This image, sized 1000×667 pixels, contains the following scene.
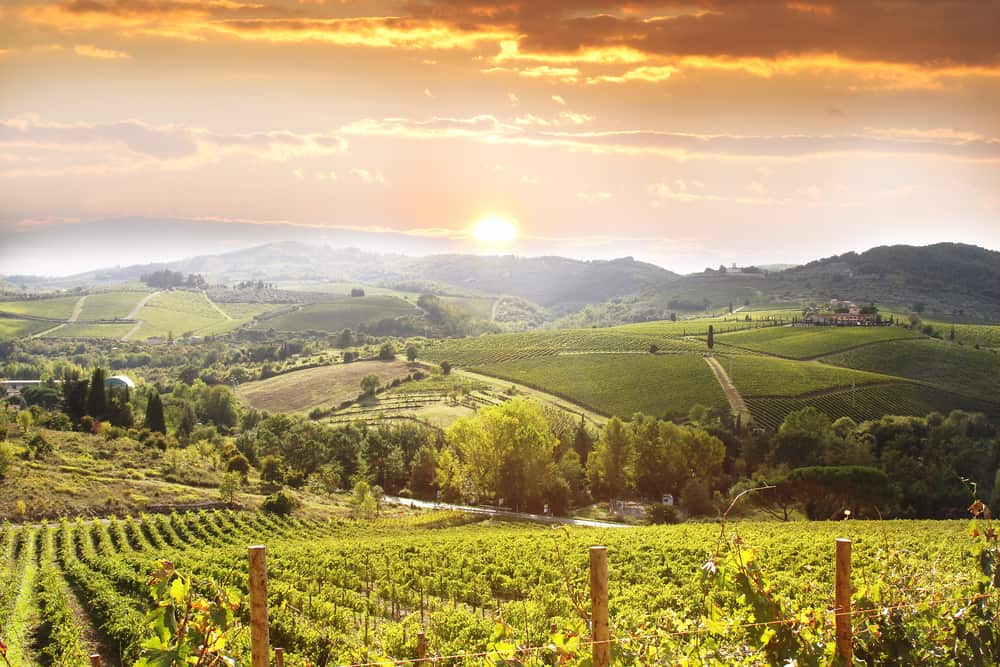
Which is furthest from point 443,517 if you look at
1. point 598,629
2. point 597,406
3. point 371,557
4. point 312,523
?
point 598,629

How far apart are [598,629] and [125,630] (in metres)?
12.7

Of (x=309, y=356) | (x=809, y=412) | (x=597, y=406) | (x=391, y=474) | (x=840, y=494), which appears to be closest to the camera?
(x=840, y=494)

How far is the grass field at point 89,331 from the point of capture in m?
147

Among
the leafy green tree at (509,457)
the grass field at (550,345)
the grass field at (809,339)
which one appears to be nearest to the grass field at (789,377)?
the grass field at (809,339)

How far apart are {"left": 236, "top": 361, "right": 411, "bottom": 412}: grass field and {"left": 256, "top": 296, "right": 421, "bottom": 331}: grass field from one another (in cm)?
6260

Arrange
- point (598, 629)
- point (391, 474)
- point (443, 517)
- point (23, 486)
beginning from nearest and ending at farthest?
point (598, 629) < point (23, 486) < point (443, 517) < point (391, 474)

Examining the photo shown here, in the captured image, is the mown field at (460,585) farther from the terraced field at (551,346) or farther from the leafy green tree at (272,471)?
the terraced field at (551,346)

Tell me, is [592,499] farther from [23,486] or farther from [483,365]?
[483,365]

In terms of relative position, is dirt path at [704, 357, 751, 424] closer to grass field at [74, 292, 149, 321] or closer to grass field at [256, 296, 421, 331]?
grass field at [256, 296, 421, 331]

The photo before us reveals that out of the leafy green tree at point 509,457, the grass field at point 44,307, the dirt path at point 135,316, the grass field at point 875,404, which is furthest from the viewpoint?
the grass field at point 44,307

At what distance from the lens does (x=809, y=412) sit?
2340 inches

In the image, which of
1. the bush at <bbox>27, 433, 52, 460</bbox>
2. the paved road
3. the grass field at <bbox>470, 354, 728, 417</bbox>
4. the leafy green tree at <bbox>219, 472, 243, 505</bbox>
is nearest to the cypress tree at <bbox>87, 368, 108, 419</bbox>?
the bush at <bbox>27, 433, 52, 460</bbox>

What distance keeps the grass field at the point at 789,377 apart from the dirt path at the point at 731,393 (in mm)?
554

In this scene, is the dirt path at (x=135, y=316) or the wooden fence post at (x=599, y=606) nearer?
the wooden fence post at (x=599, y=606)
